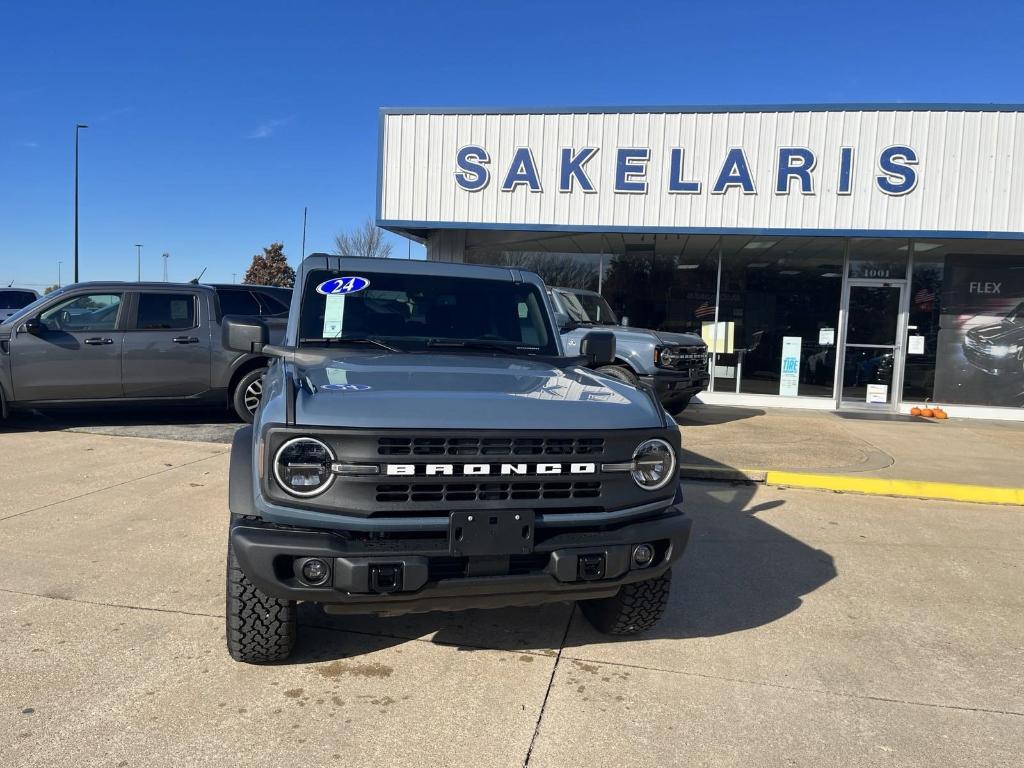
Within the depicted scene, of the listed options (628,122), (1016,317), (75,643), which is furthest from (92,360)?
(1016,317)

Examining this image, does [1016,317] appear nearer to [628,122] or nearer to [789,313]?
[789,313]

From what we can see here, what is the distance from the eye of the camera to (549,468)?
2871 mm

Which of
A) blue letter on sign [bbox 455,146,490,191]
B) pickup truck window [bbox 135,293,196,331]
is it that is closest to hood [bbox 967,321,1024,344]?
blue letter on sign [bbox 455,146,490,191]

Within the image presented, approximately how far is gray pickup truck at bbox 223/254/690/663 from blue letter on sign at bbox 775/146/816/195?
10.4 metres

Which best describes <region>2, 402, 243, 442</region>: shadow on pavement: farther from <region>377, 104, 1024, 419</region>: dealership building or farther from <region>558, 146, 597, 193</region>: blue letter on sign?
<region>558, 146, 597, 193</region>: blue letter on sign

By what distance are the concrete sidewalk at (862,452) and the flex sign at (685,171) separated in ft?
12.6

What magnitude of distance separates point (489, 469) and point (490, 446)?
86 millimetres

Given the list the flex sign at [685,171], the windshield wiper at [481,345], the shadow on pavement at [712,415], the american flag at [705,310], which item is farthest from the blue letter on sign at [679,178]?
the windshield wiper at [481,345]

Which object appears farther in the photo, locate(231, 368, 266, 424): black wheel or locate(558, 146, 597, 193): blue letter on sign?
locate(558, 146, 597, 193): blue letter on sign

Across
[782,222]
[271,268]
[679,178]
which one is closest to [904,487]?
[782,222]

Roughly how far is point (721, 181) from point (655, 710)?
1112cm

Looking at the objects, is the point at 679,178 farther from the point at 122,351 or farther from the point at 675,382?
the point at 122,351

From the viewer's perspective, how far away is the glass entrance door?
13.4m

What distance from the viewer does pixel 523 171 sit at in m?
13.2
